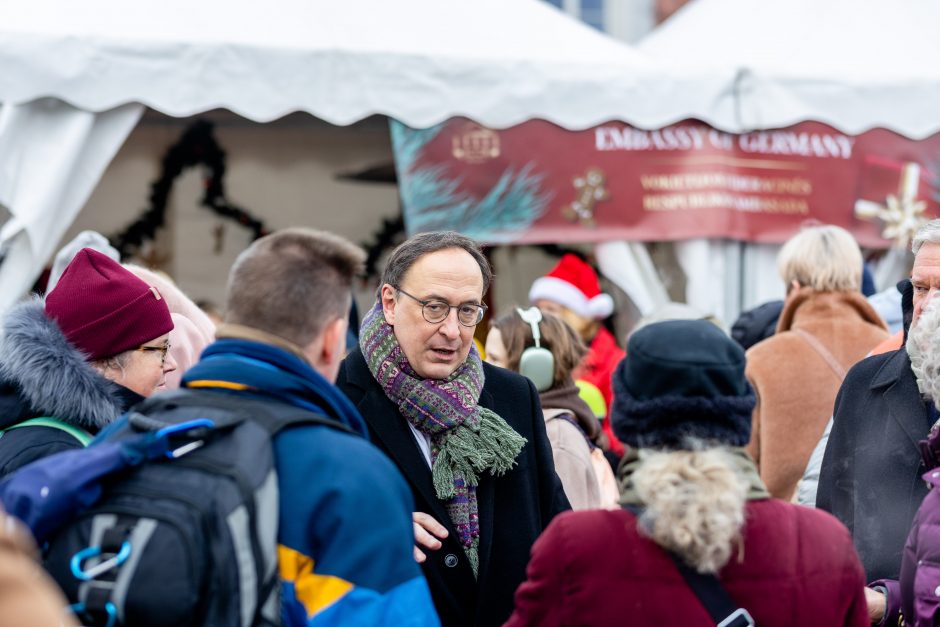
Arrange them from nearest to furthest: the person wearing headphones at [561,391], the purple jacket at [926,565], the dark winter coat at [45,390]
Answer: the purple jacket at [926,565] → the dark winter coat at [45,390] → the person wearing headphones at [561,391]

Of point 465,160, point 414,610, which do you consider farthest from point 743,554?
point 465,160

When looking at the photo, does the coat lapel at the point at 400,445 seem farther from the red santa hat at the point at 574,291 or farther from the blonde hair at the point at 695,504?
the red santa hat at the point at 574,291

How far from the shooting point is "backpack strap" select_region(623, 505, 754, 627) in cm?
201

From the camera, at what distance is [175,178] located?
7.48 metres

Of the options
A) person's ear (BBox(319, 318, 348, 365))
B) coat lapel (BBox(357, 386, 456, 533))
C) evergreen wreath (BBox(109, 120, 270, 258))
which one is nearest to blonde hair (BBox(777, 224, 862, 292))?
coat lapel (BBox(357, 386, 456, 533))

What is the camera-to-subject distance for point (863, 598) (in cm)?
213

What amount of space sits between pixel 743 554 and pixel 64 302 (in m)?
1.81

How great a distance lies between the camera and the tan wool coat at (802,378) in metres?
4.37

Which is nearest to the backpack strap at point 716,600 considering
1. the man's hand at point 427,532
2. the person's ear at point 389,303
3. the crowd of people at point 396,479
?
the crowd of people at point 396,479

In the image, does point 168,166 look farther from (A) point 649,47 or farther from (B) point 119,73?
(A) point 649,47

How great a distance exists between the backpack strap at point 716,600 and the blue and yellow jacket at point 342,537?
1.53ft

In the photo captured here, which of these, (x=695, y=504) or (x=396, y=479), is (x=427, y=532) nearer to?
(x=396, y=479)

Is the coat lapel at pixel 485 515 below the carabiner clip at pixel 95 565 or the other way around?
below

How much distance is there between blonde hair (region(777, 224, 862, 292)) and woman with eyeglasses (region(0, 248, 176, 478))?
2530 millimetres
